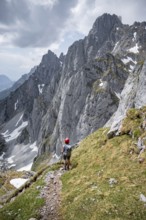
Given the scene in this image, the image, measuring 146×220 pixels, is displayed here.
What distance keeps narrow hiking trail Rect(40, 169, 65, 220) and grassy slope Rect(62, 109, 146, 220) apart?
2.17 feet

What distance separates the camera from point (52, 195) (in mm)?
26484

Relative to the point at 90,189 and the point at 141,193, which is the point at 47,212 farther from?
the point at 141,193

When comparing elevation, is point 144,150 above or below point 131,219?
above

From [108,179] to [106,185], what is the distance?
3.36 feet

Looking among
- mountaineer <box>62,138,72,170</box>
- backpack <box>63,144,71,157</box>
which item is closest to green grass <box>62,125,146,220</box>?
mountaineer <box>62,138,72,170</box>

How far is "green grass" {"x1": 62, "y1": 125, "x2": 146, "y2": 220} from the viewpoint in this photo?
20.1 m

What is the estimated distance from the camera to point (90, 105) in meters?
178

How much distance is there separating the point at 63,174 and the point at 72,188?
17.0 feet

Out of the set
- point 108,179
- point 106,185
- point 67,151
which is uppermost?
point 67,151

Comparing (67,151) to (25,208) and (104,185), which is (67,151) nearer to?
(104,185)

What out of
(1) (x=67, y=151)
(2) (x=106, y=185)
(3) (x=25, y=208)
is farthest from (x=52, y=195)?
(1) (x=67, y=151)

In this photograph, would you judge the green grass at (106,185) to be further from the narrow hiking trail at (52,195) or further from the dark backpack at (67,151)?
the dark backpack at (67,151)

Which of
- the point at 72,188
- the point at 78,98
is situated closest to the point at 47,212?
the point at 72,188

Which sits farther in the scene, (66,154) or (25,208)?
(66,154)
